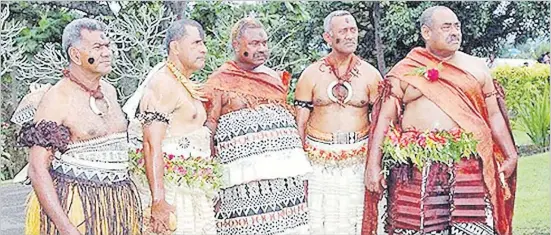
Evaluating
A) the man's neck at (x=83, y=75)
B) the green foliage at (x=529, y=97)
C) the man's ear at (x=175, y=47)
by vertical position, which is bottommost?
the man's neck at (x=83, y=75)

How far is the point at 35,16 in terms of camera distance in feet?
23.5

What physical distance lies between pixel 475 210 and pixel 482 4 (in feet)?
15.4

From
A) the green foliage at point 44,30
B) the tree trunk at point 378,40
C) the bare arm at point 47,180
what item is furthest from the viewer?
the tree trunk at point 378,40

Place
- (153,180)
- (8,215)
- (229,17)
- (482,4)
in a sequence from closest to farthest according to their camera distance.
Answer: (153,180) → (8,215) → (229,17) → (482,4)

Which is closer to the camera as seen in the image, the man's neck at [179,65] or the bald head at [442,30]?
the man's neck at [179,65]

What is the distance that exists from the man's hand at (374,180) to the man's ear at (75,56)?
1629 millimetres

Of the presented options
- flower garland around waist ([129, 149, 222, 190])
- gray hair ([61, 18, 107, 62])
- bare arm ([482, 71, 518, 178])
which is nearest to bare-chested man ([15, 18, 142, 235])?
gray hair ([61, 18, 107, 62])

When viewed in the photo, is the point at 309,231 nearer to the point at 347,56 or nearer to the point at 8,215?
the point at 347,56

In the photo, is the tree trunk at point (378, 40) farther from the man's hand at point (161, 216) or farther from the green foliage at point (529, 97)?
the man's hand at point (161, 216)

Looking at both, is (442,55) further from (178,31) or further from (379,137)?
(178,31)

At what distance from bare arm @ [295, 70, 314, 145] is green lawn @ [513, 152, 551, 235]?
107 inches

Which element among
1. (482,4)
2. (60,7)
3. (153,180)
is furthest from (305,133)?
(482,4)

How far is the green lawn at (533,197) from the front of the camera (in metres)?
6.66

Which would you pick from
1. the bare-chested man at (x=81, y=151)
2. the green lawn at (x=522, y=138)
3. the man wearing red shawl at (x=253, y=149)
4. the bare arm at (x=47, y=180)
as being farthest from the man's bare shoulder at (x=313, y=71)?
the green lawn at (x=522, y=138)
